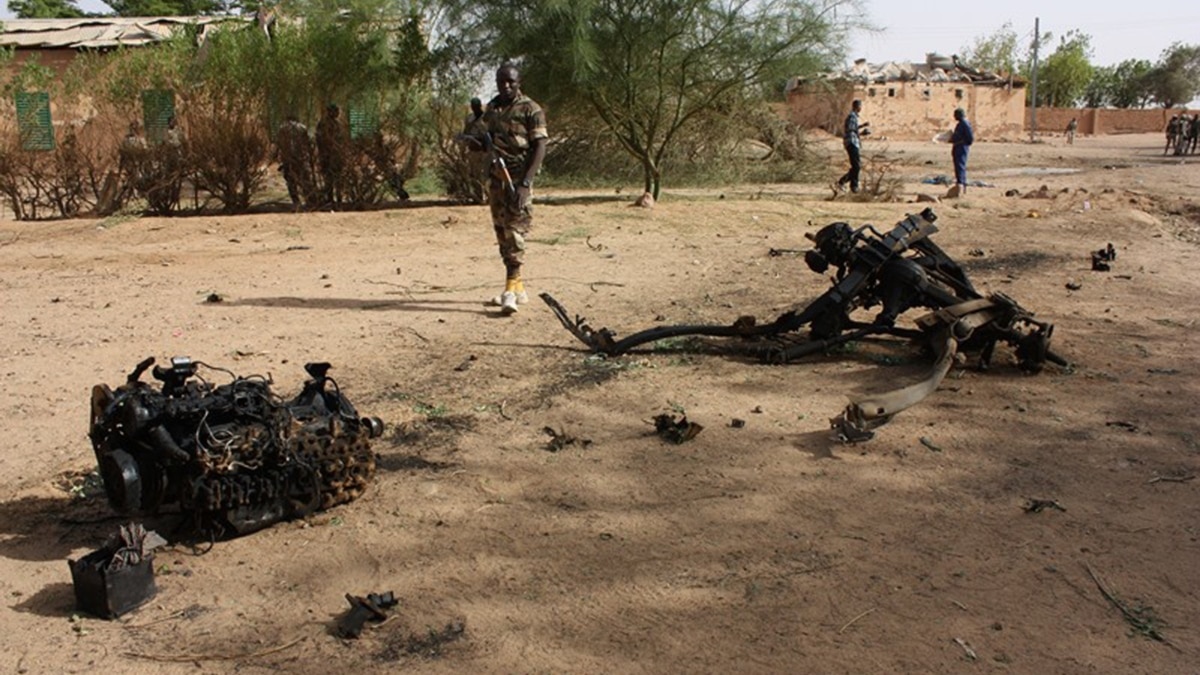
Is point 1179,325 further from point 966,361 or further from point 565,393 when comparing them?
point 565,393

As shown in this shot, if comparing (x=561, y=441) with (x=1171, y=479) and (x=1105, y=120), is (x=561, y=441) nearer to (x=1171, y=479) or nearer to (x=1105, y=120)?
(x=1171, y=479)

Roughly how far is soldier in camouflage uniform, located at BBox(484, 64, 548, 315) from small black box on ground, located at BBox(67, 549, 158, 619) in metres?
4.21

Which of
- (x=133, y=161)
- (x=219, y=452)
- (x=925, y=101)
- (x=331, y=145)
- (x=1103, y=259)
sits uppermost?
(x=925, y=101)

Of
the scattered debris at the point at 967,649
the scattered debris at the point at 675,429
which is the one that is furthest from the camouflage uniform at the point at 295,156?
the scattered debris at the point at 967,649

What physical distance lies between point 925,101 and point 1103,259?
31077 millimetres

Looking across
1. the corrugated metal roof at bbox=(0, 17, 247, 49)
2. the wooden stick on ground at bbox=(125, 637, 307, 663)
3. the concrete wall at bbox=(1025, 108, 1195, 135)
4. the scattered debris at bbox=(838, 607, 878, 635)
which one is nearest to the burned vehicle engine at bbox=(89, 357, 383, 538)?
the wooden stick on ground at bbox=(125, 637, 307, 663)

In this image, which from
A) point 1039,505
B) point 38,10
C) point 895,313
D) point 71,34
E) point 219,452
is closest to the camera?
point 219,452

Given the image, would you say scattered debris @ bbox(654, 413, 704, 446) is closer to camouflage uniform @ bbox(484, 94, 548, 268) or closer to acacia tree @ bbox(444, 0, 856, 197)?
camouflage uniform @ bbox(484, 94, 548, 268)

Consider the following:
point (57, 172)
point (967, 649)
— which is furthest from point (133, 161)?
point (967, 649)

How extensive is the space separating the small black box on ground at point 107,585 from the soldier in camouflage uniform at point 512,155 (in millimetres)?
4212

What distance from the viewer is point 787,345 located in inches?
225

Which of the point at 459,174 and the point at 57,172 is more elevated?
the point at 57,172

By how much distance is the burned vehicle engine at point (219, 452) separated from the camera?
11.0ft

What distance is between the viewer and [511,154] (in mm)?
7113
